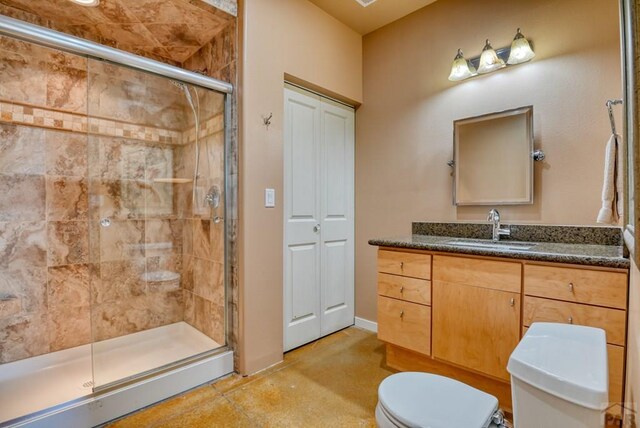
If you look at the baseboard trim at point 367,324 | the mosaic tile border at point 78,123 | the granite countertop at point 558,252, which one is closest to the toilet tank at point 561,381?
the granite countertop at point 558,252

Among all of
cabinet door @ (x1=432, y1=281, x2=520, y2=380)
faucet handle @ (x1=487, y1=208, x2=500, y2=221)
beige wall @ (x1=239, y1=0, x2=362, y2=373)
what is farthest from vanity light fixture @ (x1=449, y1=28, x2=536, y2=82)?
cabinet door @ (x1=432, y1=281, x2=520, y2=380)

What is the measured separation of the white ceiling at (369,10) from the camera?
2371mm

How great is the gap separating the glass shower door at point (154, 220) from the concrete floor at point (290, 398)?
30 cm

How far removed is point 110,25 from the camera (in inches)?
80.4

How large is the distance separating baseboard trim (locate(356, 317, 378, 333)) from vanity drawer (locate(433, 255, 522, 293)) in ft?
3.71

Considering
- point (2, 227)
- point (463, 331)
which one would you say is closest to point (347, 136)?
point (463, 331)

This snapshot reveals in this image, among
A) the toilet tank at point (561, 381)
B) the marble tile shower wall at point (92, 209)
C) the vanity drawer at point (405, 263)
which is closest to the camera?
the toilet tank at point (561, 381)

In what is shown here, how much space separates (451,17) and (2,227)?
3.28 metres

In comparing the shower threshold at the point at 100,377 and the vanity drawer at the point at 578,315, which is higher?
the vanity drawer at the point at 578,315

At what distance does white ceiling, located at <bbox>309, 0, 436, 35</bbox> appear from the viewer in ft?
7.78

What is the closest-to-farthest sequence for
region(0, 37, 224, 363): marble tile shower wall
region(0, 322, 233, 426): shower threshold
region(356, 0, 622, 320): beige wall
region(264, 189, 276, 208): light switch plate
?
region(0, 322, 233, 426): shower threshold < region(356, 0, 622, 320): beige wall < region(0, 37, 224, 363): marble tile shower wall < region(264, 189, 276, 208): light switch plate

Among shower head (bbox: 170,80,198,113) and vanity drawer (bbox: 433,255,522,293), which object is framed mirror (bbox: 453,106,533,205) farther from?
shower head (bbox: 170,80,198,113)

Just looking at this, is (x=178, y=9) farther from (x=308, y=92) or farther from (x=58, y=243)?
(x=58, y=243)

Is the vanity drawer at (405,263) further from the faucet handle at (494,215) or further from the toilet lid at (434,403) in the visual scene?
the toilet lid at (434,403)
